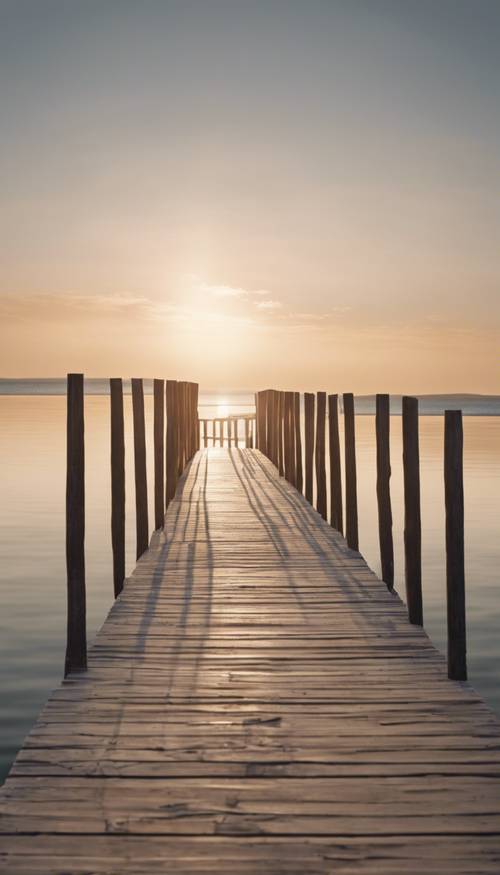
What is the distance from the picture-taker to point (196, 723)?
441 cm

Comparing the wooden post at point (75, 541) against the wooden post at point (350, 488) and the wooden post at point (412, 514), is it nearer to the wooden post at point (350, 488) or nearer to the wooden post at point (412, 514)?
the wooden post at point (412, 514)

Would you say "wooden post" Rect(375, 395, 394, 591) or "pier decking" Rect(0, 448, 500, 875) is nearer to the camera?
"pier decking" Rect(0, 448, 500, 875)

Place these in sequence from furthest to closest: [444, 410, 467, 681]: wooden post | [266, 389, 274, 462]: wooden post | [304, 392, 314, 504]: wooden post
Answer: [266, 389, 274, 462]: wooden post, [304, 392, 314, 504]: wooden post, [444, 410, 467, 681]: wooden post

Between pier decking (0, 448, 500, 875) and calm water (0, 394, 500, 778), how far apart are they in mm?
2851

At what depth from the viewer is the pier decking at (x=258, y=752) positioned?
320 cm

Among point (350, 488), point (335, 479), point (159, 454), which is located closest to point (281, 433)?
point (159, 454)

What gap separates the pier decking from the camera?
3195 millimetres

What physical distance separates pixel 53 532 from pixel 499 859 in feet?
57.5

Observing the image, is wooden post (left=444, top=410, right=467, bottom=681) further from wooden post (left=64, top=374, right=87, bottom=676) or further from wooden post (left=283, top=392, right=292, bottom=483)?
wooden post (left=283, top=392, right=292, bottom=483)

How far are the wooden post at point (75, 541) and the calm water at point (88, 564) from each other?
2.52 meters

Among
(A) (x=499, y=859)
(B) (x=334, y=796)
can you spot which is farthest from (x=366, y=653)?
(A) (x=499, y=859)

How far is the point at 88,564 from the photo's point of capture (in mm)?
16203

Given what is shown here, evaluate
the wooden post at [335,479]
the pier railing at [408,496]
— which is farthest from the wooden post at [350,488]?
the wooden post at [335,479]

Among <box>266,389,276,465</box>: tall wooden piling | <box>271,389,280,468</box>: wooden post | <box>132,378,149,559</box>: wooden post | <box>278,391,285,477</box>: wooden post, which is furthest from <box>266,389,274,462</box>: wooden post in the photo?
<box>132,378,149,559</box>: wooden post
